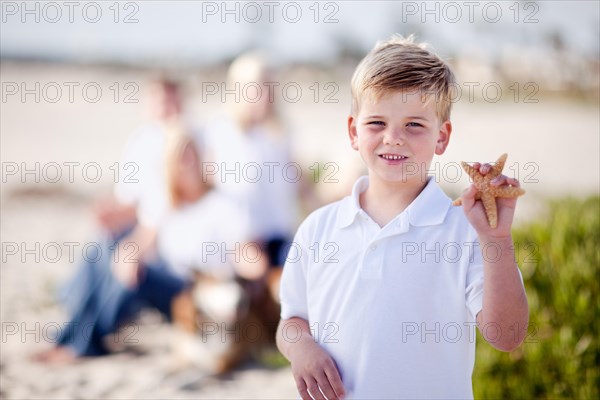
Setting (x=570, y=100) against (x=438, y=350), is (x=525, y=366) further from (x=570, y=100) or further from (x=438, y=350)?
(x=570, y=100)

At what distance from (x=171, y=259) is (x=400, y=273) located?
10.9ft

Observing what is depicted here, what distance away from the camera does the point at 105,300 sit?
15.9 feet

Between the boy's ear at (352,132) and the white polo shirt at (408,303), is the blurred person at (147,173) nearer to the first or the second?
the boy's ear at (352,132)

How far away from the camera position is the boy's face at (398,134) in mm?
1624

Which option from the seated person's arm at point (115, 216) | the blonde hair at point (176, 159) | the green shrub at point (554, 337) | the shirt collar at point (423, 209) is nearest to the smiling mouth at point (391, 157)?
the shirt collar at point (423, 209)

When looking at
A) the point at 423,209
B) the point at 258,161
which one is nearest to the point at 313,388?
the point at 423,209

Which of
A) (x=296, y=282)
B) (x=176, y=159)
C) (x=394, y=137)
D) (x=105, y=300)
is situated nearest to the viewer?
(x=394, y=137)

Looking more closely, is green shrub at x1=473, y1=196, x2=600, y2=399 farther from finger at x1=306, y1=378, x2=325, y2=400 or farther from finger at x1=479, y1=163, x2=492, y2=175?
finger at x1=479, y1=163, x2=492, y2=175

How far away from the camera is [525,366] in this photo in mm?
3359

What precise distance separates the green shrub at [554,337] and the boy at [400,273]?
180 centimetres

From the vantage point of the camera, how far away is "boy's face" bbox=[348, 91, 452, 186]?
5.33 feet

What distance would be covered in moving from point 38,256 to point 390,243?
6.21 meters

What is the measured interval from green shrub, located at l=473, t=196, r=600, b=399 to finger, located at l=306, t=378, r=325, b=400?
6.31ft

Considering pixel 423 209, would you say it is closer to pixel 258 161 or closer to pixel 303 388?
pixel 303 388
